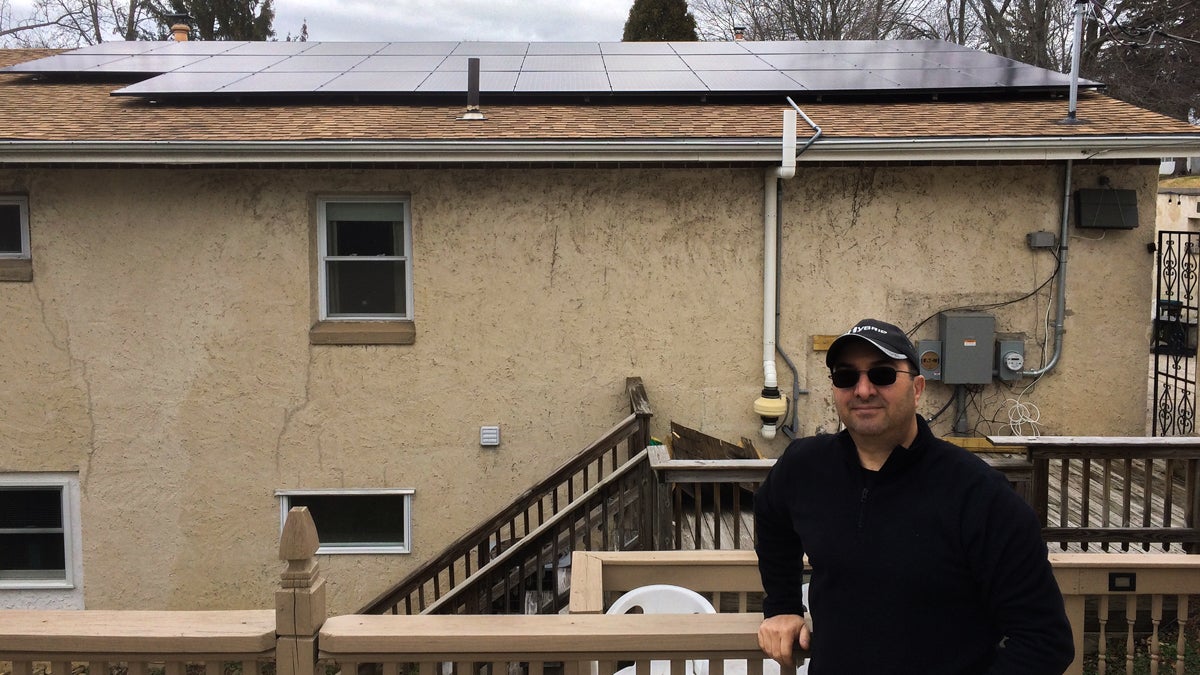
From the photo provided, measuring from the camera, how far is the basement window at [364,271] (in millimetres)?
→ 7879


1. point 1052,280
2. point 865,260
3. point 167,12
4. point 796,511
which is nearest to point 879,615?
point 796,511

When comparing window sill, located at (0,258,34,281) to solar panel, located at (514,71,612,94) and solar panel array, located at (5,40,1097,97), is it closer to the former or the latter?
solar panel array, located at (5,40,1097,97)

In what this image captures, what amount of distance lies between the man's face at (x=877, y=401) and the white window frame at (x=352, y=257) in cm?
599

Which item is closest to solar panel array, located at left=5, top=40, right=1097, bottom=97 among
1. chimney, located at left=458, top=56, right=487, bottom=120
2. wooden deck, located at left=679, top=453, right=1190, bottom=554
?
chimney, located at left=458, top=56, right=487, bottom=120

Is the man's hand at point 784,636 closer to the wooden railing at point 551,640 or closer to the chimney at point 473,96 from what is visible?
the wooden railing at point 551,640

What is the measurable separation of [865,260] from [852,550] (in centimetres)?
587

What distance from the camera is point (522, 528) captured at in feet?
26.9

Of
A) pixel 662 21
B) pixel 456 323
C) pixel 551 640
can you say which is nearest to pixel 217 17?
pixel 662 21

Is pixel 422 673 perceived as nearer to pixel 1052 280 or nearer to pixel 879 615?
pixel 879 615

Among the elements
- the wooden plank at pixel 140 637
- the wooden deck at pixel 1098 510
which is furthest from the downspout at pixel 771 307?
the wooden plank at pixel 140 637

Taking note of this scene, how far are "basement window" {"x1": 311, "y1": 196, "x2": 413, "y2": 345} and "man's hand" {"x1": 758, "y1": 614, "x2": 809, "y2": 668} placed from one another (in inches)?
227

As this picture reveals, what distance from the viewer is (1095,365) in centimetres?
780

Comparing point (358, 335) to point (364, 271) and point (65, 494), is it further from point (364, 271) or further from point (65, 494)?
point (65, 494)

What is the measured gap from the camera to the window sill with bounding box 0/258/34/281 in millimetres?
7801
